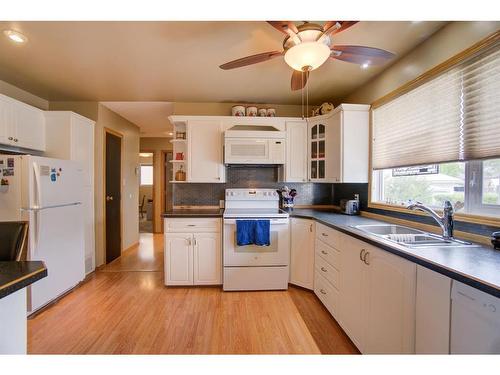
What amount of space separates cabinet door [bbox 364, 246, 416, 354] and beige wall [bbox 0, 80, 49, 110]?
3.98 m

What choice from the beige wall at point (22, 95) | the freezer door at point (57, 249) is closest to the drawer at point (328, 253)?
the freezer door at point (57, 249)

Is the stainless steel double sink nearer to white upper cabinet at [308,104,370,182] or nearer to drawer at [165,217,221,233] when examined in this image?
white upper cabinet at [308,104,370,182]

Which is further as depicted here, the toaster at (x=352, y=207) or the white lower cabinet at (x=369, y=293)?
the toaster at (x=352, y=207)

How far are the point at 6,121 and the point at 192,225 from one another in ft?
6.81

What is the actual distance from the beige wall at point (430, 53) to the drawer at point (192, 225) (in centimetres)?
225

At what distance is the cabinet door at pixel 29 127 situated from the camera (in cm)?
231

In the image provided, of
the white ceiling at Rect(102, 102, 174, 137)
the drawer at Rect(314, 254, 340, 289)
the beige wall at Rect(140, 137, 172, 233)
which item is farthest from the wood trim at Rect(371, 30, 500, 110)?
the beige wall at Rect(140, 137, 172, 233)

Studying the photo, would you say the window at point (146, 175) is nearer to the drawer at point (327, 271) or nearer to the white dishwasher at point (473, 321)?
the drawer at point (327, 271)

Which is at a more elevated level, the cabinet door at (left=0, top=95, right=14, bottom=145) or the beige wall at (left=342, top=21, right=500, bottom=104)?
the beige wall at (left=342, top=21, right=500, bottom=104)

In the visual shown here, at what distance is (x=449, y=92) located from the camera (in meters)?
1.58

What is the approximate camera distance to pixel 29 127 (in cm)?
243

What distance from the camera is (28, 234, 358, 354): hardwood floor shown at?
66.1 inches

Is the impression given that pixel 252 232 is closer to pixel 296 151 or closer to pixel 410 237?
pixel 296 151
